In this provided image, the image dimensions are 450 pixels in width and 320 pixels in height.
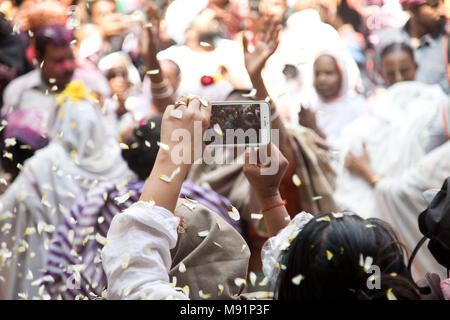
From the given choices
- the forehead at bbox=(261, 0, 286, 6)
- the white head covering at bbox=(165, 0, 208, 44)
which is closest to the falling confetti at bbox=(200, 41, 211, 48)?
the white head covering at bbox=(165, 0, 208, 44)

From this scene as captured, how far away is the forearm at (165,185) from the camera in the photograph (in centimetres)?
144

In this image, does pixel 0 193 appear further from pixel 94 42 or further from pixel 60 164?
pixel 94 42

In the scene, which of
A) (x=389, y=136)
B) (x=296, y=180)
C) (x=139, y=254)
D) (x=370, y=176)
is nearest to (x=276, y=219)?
(x=139, y=254)

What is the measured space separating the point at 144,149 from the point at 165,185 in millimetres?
1238

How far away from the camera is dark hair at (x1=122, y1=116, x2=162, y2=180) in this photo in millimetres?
2633

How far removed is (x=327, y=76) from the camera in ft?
13.9

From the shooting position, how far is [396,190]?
3383mm

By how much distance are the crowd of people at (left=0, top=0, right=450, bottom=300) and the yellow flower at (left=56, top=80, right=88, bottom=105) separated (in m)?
0.01

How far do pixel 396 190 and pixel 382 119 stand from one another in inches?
24.9

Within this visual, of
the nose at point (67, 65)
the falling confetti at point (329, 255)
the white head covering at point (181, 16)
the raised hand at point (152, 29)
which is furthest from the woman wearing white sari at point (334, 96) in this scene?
the falling confetti at point (329, 255)

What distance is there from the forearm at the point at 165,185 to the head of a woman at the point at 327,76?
9.45 ft

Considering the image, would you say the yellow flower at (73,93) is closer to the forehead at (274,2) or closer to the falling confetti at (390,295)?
the forehead at (274,2)
